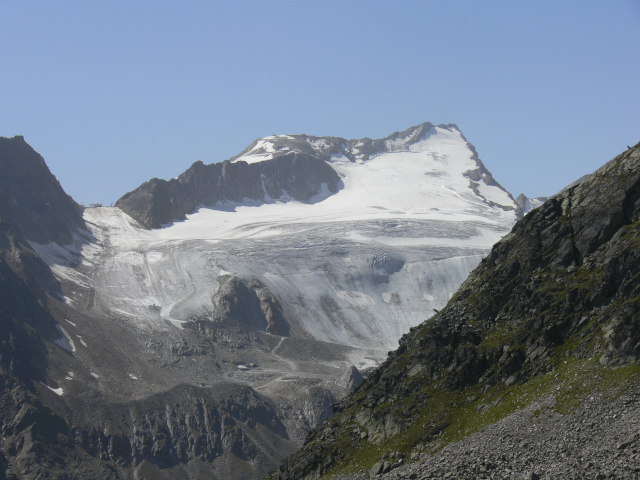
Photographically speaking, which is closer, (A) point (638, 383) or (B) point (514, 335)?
(A) point (638, 383)

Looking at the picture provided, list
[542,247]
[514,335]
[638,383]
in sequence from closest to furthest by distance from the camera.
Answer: [638,383]
[514,335]
[542,247]

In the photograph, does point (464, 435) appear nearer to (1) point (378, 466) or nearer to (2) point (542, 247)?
(1) point (378, 466)

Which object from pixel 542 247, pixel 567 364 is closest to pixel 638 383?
pixel 567 364

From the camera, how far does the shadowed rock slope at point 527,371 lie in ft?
184

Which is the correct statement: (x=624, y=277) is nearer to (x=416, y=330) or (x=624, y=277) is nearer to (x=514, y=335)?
(x=514, y=335)

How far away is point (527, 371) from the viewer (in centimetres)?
6738

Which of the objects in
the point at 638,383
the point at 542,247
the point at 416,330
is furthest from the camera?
the point at 416,330

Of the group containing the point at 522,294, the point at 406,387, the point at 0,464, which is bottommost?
the point at 0,464

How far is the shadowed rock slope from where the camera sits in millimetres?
56094

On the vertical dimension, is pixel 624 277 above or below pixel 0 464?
above

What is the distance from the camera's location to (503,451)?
57875 millimetres

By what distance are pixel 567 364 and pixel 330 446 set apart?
22.9 metres

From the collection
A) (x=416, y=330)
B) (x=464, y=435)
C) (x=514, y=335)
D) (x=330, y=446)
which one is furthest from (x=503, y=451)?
(x=416, y=330)

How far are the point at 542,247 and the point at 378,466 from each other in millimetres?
26132
